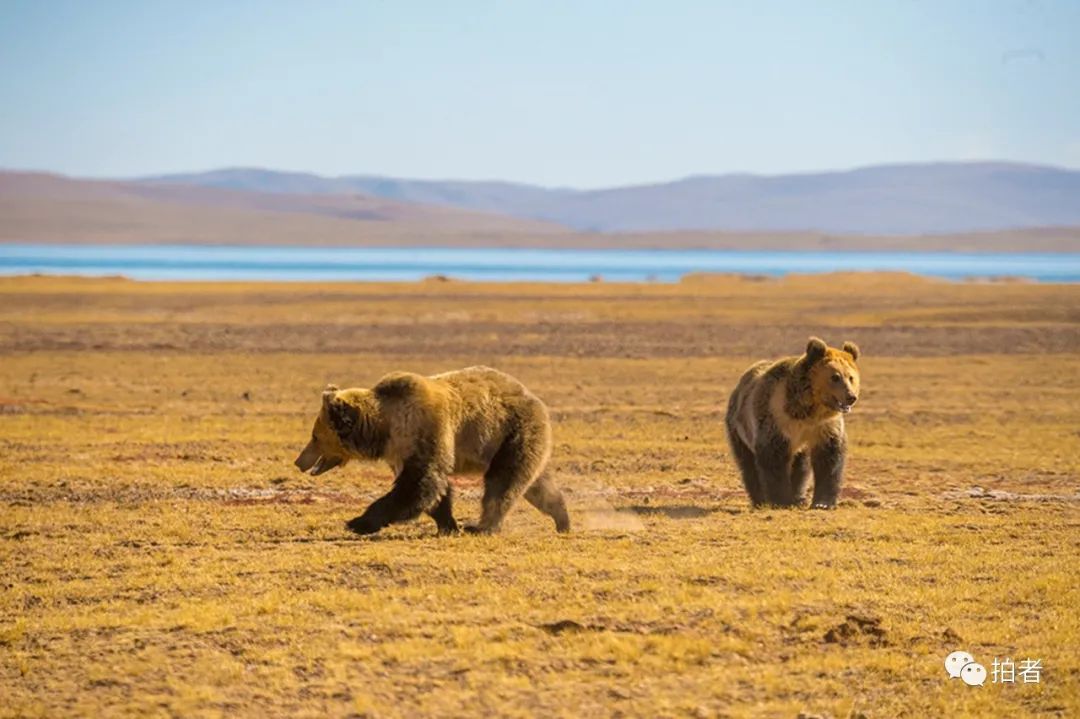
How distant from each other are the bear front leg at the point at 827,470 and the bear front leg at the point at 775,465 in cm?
25

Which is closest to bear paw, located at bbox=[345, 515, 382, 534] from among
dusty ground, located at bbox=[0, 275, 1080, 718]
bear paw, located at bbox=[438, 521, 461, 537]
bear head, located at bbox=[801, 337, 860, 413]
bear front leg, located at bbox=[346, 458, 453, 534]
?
bear front leg, located at bbox=[346, 458, 453, 534]

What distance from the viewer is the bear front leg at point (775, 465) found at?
47.5 feet

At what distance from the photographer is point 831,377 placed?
1405 centimetres

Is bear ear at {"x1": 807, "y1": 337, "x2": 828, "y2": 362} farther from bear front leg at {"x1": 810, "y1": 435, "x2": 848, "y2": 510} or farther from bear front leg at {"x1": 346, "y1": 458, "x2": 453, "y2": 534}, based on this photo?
bear front leg at {"x1": 346, "y1": 458, "x2": 453, "y2": 534}

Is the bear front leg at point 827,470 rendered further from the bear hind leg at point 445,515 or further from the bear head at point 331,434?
the bear head at point 331,434

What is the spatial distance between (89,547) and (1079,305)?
45571mm

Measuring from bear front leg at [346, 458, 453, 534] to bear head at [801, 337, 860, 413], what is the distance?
3805mm

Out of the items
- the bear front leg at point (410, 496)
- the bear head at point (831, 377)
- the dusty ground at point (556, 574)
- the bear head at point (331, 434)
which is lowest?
the dusty ground at point (556, 574)

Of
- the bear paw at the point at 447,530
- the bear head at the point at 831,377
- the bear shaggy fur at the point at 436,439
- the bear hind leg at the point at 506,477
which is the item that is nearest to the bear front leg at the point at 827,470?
the bear head at the point at 831,377

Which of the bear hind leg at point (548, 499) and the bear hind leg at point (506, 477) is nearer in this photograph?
the bear hind leg at point (506, 477)

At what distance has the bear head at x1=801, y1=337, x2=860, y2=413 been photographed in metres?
14.0

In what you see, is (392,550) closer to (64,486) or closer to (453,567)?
(453,567)

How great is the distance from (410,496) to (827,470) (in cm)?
427

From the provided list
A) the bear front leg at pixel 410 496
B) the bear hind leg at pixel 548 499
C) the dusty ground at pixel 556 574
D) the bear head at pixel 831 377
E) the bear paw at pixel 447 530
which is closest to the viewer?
the dusty ground at pixel 556 574
